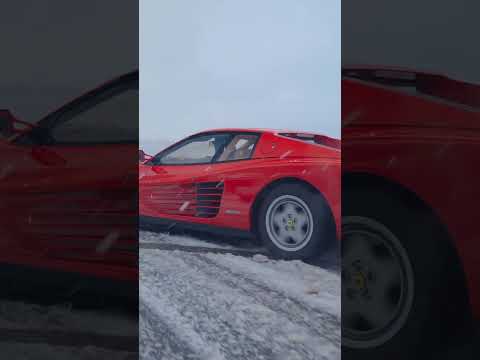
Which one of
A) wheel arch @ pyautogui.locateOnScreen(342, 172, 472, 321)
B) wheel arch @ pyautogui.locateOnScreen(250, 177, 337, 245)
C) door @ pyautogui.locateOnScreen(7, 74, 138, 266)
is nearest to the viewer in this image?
wheel arch @ pyautogui.locateOnScreen(342, 172, 472, 321)

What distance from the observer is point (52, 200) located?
6.24ft

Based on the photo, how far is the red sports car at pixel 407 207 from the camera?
164 centimetres

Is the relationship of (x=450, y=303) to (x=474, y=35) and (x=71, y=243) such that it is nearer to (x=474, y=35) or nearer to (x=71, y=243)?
(x=474, y=35)

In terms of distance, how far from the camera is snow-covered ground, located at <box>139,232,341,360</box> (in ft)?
5.94

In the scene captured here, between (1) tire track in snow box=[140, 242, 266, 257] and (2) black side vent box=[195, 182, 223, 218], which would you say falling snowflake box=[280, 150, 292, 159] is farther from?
(1) tire track in snow box=[140, 242, 266, 257]

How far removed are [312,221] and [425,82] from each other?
0.76m

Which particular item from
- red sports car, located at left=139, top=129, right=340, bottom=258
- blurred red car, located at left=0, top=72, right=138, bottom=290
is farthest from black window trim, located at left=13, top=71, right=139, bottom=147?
red sports car, located at left=139, top=129, right=340, bottom=258

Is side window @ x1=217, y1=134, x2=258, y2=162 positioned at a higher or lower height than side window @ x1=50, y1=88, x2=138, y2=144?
lower

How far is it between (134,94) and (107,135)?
231 mm

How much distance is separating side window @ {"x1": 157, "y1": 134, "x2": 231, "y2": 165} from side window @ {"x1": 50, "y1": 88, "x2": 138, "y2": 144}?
0.17 metres

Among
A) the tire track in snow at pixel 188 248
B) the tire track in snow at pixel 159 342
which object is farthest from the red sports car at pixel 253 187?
the tire track in snow at pixel 159 342

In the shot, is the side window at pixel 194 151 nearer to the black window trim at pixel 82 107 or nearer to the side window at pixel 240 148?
the side window at pixel 240 148

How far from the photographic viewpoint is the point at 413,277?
65.1 inches

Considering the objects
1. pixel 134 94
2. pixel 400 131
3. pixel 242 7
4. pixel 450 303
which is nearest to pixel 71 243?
pixel 134 94
